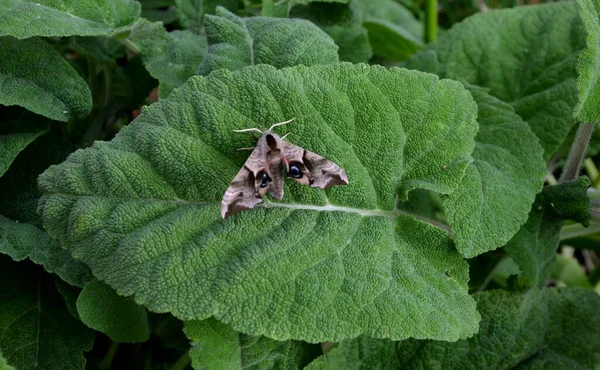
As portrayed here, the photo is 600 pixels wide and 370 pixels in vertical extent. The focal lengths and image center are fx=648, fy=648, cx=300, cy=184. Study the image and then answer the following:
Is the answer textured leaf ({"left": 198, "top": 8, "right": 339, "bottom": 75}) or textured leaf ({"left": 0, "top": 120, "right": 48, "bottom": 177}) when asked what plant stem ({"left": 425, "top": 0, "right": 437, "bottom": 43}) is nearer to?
textured leaf ({"left": 198, "top": 8, "right": 339, "bottom": 75})

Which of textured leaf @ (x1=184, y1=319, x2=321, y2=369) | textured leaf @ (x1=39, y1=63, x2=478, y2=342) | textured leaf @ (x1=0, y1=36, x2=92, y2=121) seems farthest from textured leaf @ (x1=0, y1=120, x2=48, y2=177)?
textured leaf @ (x1=184, y1=319, x2=321, y2=369)

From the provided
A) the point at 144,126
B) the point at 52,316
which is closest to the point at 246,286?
the point at 144,126

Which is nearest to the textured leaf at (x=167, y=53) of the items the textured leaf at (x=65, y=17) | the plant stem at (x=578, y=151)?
the textured leaf at (x=65, y=17)

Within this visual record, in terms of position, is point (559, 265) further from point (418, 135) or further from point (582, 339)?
point (418, 135)

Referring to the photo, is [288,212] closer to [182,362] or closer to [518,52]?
[182,362]

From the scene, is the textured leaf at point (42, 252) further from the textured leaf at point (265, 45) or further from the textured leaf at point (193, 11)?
the textured leaf at point (193, 11)

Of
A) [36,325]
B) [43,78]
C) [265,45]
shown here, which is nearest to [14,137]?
[43,78]
